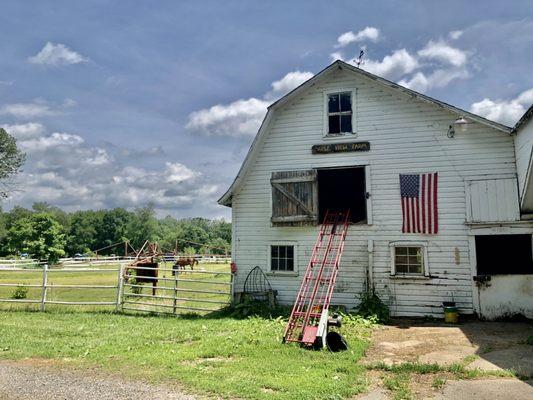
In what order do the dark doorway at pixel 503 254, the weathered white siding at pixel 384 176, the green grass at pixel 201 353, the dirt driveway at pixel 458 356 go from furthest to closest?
the weathered white siding at pixel 384 176 < the dark doorway at pixel 503 254 < the green grass at pixel 201 353 < the dirt driveway at pixel 458 356

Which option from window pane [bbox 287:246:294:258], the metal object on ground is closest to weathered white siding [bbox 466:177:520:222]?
window pane [bbox 287:246:294:258]

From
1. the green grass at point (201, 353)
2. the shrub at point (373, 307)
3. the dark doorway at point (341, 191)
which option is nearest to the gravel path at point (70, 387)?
the green grass at point (201, 353)

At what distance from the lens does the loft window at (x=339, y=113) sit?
12594 millimetres

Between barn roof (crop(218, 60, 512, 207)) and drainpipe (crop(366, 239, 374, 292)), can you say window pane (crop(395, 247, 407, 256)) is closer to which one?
drainpipe (crop(366, 239, 374, 292))

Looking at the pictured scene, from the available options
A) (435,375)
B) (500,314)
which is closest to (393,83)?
(500,314)

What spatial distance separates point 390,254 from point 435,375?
5529 millimetres

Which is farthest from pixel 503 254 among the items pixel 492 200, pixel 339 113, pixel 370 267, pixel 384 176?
pixel 339 113

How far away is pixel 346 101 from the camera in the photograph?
12648mm

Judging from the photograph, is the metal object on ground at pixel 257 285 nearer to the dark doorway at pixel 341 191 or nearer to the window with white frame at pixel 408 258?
the dark doorway at pixel 341 191

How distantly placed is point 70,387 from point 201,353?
2.36 metres

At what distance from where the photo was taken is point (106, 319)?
11445 millimetres

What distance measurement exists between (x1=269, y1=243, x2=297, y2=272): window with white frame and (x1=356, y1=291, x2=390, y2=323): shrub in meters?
2.33

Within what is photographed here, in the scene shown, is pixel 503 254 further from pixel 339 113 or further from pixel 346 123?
pixel 339 113

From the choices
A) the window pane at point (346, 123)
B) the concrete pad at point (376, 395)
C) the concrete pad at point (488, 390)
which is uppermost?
the window pane at point (346, 123)
